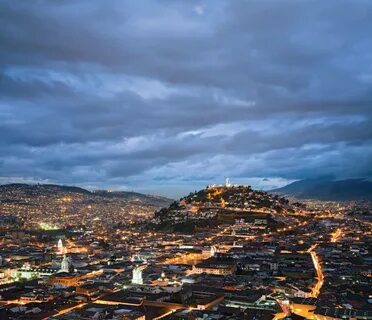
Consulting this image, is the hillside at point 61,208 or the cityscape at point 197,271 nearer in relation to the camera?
the cityscape at point 197,271

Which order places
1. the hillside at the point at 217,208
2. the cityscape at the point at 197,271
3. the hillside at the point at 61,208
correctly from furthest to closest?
the hillside at the point at 61,208, the hillside at the point at 217,208, the cityscape at the point at 197,271

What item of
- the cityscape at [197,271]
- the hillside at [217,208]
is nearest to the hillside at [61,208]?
the hillside at [217,208]

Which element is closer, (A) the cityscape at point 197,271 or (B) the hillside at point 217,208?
(A) the cityscape at point 197,271

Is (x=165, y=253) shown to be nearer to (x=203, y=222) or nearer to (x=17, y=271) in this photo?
(x=17, y=271)

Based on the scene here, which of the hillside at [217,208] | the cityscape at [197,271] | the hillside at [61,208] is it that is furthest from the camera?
the hillside at [61,208]

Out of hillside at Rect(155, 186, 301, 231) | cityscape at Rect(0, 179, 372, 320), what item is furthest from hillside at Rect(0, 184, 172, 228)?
cityscape at Rect(0, 179, 372, 320)

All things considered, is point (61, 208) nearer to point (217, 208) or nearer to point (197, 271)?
point (217, 208)

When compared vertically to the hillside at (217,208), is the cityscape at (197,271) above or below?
below

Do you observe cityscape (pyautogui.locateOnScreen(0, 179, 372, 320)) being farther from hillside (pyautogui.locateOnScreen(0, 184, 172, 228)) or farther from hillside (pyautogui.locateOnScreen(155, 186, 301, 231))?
hillside (pyautogui.locateOnScreen(0, 184, 172, 228))

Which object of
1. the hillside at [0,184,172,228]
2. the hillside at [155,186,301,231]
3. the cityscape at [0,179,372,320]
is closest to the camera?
the cityscape at [0,179,372,320]

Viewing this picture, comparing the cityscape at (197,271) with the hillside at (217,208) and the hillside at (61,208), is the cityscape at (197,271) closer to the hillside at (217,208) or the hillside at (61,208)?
the hillside at (217,208)
